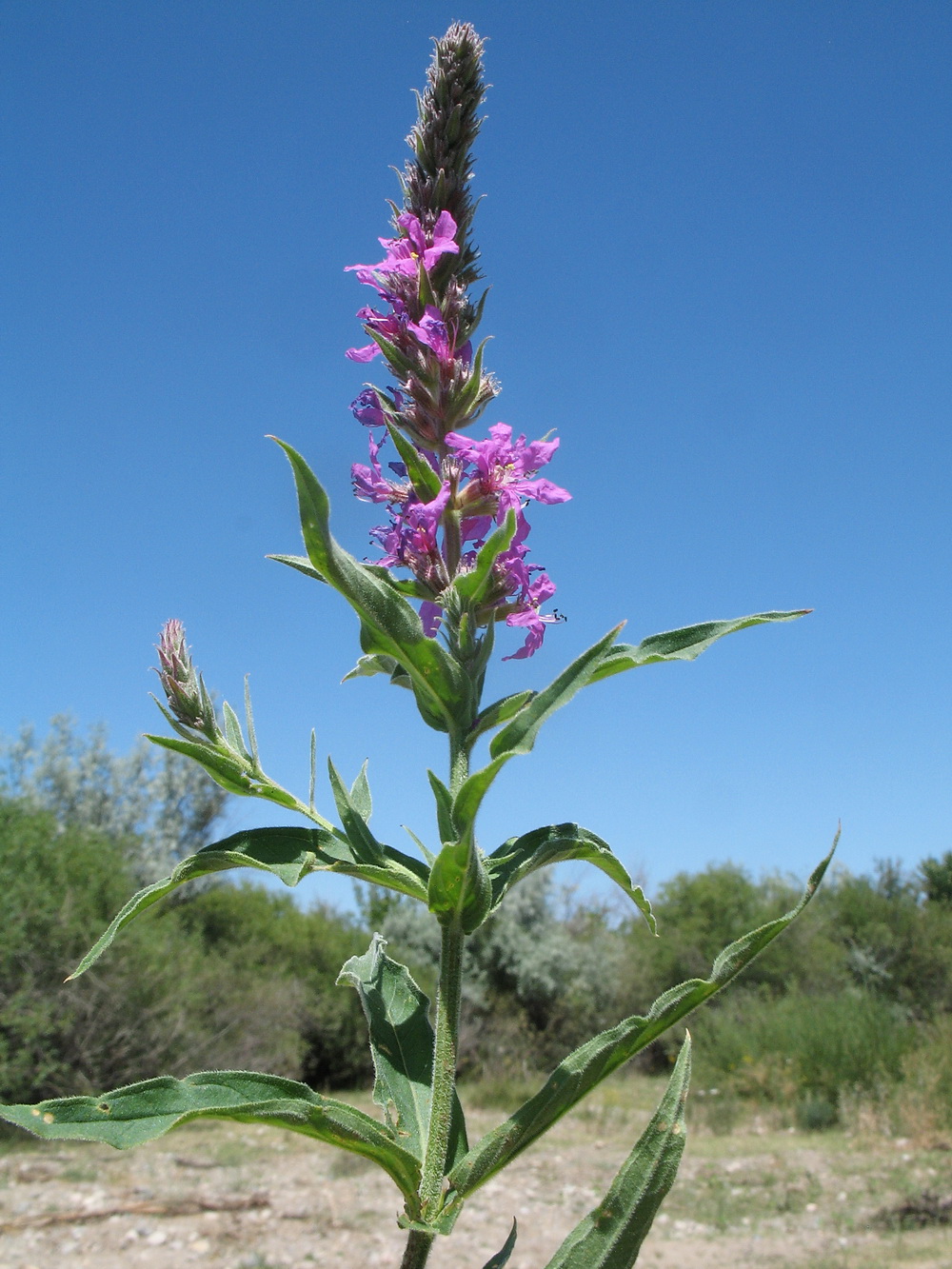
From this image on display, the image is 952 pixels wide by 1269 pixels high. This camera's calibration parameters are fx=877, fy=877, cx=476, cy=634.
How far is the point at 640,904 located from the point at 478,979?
72.5 feet

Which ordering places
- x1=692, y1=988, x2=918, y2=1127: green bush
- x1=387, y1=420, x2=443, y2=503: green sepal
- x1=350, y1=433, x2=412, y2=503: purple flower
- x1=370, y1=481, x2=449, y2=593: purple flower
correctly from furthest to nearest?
x1=692, y1=988, x2=918, y2=1127: green bush
x1=350, y1=433, x2=412, y2=503: purple flower
x1=370, y1=481, x2=449, y2=593: purple flower
x1=387, y1=420, x2=443, y2=503: green sepal

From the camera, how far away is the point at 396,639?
47.1 inches

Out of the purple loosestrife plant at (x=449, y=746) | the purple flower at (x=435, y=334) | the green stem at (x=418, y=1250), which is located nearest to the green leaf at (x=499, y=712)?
the purple loosestrife plant at (x=449, y=746)

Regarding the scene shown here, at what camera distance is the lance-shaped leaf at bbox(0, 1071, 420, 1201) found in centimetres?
104

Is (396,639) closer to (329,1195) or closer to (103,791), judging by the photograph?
(329,1195)

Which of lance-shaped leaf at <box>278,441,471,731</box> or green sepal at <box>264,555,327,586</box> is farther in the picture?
green sepal at <box>264,555,327,586</box>

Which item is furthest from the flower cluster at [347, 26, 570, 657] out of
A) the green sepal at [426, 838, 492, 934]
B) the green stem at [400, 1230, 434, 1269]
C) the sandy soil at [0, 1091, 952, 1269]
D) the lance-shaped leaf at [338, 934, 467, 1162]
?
the sandy soil at [0, 1091, 952, 1269]

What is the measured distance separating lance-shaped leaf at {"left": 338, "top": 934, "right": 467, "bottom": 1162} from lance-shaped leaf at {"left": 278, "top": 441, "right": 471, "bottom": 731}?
1.78 feet

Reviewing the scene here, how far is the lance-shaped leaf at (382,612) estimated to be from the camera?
1.11 m

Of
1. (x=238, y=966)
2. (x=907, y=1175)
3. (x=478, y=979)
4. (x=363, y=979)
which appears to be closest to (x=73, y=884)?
(x=238, y=966)

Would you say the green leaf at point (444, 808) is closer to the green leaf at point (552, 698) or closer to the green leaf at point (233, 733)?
the green leaf at point (552, 698)

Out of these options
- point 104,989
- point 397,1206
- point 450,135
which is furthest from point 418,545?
point 104,989

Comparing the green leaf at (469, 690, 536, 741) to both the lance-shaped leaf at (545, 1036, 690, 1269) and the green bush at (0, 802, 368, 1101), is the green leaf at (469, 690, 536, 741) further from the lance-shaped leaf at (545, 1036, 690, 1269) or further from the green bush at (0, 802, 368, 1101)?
the green bush at (0, 802, 368, 1101)

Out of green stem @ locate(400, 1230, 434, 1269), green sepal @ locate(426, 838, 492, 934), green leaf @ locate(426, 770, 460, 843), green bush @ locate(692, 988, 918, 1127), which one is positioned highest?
green leaf @ locate(426, 770, 460, 843)
